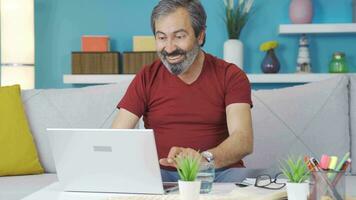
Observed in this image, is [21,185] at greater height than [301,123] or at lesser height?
lesser

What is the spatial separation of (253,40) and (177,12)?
5.48 feet

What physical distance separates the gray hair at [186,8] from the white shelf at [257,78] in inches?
54.0

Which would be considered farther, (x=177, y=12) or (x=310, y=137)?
(x=310, y=137)

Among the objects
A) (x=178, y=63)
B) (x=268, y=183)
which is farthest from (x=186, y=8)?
(x=268, y=183)

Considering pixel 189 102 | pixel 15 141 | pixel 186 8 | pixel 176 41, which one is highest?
pixel 186 8

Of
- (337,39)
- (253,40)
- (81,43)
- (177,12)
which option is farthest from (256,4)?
(177,12)

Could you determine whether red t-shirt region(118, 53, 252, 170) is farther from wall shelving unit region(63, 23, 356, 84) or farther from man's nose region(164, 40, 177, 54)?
wall shelving unit region(63, 23, 356, 84)

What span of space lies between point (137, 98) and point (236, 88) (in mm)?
351

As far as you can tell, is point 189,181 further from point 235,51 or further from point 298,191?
point 235,51

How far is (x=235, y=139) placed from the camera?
5.86 ft

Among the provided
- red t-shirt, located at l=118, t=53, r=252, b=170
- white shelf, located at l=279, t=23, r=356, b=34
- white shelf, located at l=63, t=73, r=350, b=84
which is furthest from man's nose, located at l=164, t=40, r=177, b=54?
white shelf, located at l=279, t=23, r=356, b=34

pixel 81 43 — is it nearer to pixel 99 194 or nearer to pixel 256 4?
pixel 256 4

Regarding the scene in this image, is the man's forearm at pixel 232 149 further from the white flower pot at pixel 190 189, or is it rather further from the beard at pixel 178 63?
the white flower pot at pixel 190 189

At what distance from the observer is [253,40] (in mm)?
3516
